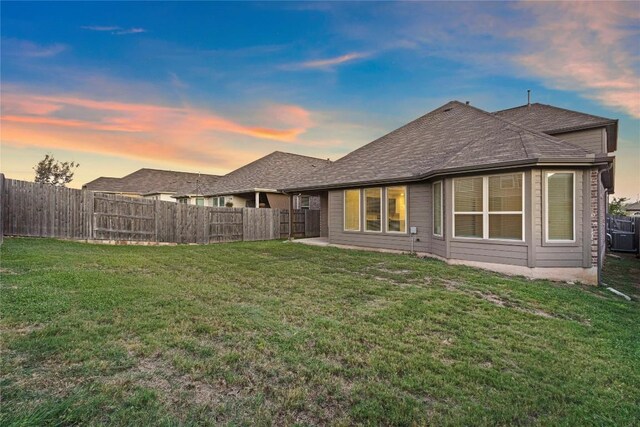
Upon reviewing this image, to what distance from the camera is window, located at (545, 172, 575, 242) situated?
24.8 feet

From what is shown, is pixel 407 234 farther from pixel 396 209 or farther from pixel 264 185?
pixel 264 185

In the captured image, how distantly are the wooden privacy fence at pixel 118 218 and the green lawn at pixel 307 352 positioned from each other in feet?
17.1

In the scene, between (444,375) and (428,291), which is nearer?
(444,375)

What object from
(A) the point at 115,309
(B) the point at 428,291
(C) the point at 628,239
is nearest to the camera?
(A) the point at 115,309

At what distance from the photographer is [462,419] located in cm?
229

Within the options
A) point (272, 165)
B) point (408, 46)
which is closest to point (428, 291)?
point (408, 46)

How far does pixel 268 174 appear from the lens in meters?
21.9

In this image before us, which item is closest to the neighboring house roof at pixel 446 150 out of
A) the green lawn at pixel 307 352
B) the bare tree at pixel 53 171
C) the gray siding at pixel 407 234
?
the gray siding at pixel 407 234

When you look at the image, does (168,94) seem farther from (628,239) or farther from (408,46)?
(628,239)

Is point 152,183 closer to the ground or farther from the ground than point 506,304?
farther from the ground

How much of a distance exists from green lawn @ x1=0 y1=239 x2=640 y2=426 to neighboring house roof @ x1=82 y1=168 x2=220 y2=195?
24523 mm

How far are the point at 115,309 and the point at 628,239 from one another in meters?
20.3

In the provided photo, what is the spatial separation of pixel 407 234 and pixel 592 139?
24.8 ft

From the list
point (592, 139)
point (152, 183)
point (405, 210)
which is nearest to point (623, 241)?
point (592, 139)
